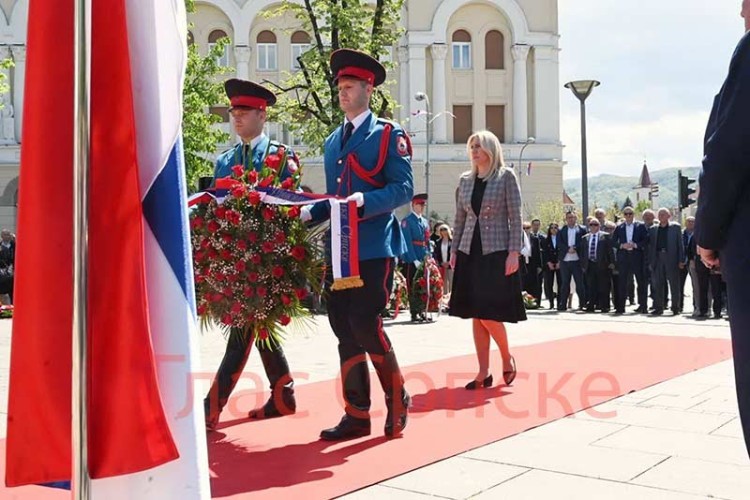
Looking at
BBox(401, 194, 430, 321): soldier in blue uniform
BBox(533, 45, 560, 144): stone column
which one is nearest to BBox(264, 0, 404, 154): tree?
BBox(401, 194, 430, 321): soldier in blue uniform

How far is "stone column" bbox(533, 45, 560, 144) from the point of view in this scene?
45375 mm

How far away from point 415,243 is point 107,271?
11341 mm

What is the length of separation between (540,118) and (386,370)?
41.9 m

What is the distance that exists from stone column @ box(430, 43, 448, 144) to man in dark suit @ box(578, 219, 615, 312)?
2782 cm

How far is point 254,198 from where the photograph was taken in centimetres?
479

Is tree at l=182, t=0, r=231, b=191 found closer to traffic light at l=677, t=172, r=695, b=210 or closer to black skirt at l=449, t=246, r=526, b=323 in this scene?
traffic light at l=677, t=172, r=695, b=210

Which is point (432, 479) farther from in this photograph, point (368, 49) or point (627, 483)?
point (368, 49)

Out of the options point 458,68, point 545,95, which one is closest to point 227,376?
point 458,68

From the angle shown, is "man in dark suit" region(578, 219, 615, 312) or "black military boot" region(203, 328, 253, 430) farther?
"man in dark suit" region(578, 219, 615, 312)

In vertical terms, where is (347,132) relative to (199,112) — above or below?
below

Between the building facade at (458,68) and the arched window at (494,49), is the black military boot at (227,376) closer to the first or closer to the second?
the building facade at (458,68)

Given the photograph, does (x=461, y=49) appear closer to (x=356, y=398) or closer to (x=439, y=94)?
(x=439, y=94)

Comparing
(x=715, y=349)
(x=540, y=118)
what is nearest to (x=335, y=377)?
(x=715, y=349)

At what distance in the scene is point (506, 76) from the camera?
4553cm
